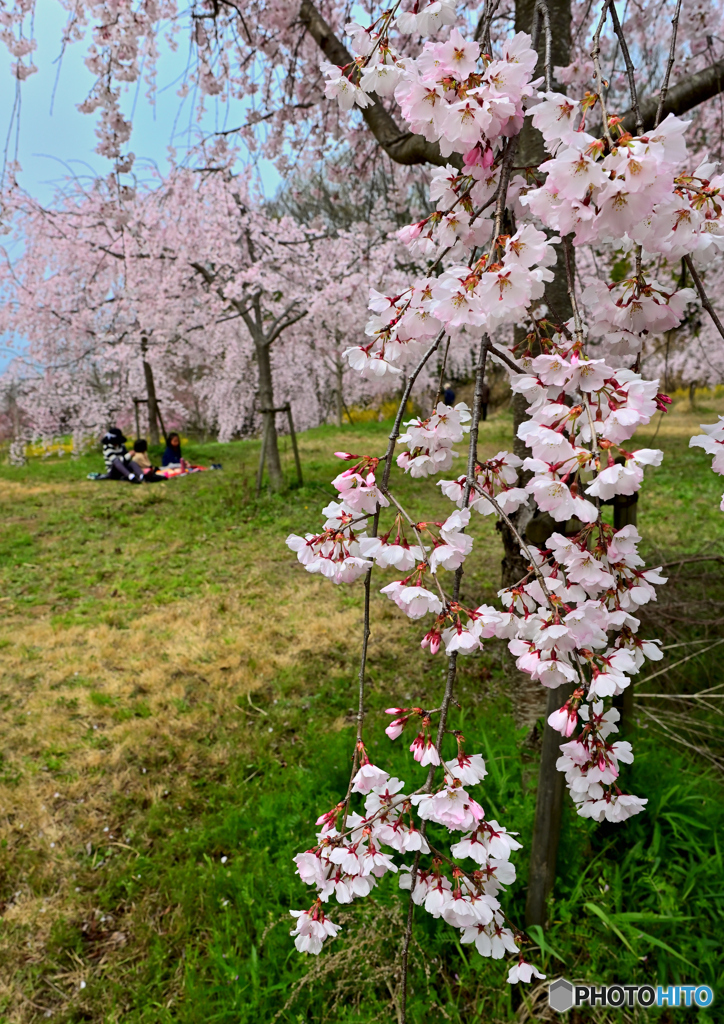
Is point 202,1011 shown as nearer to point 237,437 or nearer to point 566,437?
point 566,437

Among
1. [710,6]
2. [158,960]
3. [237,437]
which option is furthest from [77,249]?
[237,437]

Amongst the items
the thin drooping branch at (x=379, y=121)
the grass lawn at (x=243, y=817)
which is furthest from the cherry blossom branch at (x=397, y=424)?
the thin drooping branch at (x=379, y=121)

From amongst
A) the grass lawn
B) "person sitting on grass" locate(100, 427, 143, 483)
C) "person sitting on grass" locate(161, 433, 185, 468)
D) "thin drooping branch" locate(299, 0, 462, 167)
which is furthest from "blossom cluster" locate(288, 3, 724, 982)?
"person sitting on grass" locate(161, 433, 185, 468)

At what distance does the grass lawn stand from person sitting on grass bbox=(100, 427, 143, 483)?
391 cm

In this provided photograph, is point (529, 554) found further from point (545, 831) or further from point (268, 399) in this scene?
point (268, 399)

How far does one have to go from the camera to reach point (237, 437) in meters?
20.0

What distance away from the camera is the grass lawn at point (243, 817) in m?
1.50

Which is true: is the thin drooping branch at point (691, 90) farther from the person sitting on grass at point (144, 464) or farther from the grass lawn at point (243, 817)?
the person sitting on grass at point (144, 464)

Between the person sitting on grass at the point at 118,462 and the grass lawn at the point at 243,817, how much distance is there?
12.8ft

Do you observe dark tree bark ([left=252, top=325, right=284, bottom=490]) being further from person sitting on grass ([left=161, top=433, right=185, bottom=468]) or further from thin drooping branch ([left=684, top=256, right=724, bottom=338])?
thin drooping branch ([left=684, top=256, right=724, bottom=338])

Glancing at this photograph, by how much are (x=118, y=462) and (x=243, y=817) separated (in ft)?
24.4

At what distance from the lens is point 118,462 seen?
860 centimetres

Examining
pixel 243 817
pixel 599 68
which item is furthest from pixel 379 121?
pixel 243 817

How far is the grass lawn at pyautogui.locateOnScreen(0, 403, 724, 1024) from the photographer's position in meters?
1.50
